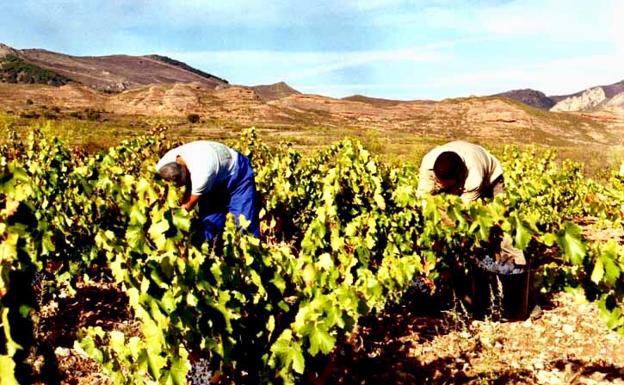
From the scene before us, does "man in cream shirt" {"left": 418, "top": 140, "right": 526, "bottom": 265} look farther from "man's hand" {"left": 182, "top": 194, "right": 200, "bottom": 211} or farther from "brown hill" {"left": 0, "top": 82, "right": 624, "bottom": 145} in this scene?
"brown hill" {"left": 0, "top": 82, "right": 624, "bottom": 145}

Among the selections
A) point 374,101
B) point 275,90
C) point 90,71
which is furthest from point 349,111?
point 90,71

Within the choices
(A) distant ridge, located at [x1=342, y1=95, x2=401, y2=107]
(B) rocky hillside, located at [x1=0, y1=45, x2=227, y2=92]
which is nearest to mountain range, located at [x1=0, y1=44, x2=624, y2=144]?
(A) distant ridge, located at [x1=342, y1=95, x2=401, y2=107]

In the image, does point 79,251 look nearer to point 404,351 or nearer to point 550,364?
point 404,351

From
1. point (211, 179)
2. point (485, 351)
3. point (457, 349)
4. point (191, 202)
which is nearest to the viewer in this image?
point (485, 351)

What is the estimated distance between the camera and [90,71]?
161375mm

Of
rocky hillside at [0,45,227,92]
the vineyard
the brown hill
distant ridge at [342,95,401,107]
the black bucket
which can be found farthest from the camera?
rocky hillside at [0,45,227,92]

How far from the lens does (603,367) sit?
3701 mm

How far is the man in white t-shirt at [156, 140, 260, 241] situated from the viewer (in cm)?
430

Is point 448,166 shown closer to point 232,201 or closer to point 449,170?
point 449,170

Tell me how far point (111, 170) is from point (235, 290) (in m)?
2.59

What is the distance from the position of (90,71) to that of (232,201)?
174 meters

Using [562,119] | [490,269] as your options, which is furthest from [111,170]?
[562,119]

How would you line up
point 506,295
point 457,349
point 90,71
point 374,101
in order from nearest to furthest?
point 457,349
point 506,295
point 374,101
point 90,71

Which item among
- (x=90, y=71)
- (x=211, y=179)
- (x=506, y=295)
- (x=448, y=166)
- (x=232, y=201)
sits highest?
(x=90, y=71)
